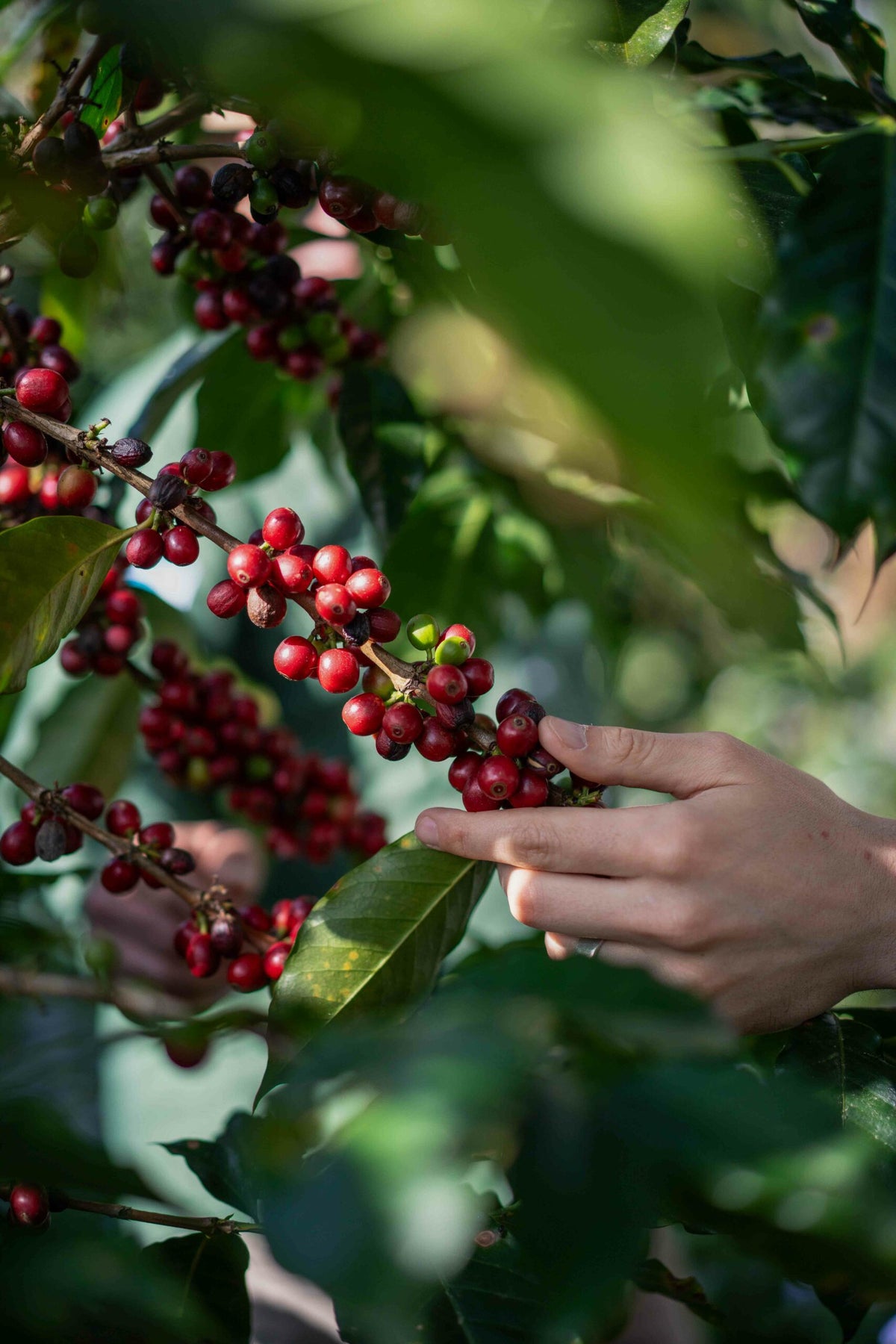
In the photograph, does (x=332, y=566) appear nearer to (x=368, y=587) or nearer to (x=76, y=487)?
(x=368, y=587)

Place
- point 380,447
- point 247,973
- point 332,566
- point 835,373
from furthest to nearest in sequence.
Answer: point 380,447, point 247,973, point 332,566, point 835,373

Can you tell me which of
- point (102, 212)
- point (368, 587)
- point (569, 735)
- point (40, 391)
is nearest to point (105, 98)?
point (102, 212)

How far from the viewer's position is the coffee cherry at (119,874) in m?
0.51

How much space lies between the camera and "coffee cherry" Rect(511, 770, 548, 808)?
42 centimetres

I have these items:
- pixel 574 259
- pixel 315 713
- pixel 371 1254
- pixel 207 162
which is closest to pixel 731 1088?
pixel 371 1254

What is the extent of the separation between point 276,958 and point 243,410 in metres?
0.47

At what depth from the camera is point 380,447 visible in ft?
2.30

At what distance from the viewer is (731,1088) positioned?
250mm

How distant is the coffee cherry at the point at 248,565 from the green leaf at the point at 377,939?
16 centimetres

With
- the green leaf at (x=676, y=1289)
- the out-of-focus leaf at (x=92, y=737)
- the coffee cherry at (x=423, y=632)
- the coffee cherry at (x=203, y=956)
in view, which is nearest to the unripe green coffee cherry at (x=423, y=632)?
the coffee cherry at (x=423, y=632)

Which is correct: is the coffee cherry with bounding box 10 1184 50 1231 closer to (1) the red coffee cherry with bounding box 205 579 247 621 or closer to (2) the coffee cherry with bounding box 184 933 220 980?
(2) the coffee cherry with bounding box 184 933 220 980

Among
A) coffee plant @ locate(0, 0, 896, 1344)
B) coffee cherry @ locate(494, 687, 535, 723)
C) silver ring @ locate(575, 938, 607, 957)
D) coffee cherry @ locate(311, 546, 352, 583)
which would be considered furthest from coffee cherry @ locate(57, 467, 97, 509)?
Answer: silver ring @ locate(575, 938, 607, 957)

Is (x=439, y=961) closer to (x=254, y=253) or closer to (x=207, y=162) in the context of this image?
(x=254, y=253)

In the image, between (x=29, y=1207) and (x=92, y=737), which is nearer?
(x=29, y=1207)
